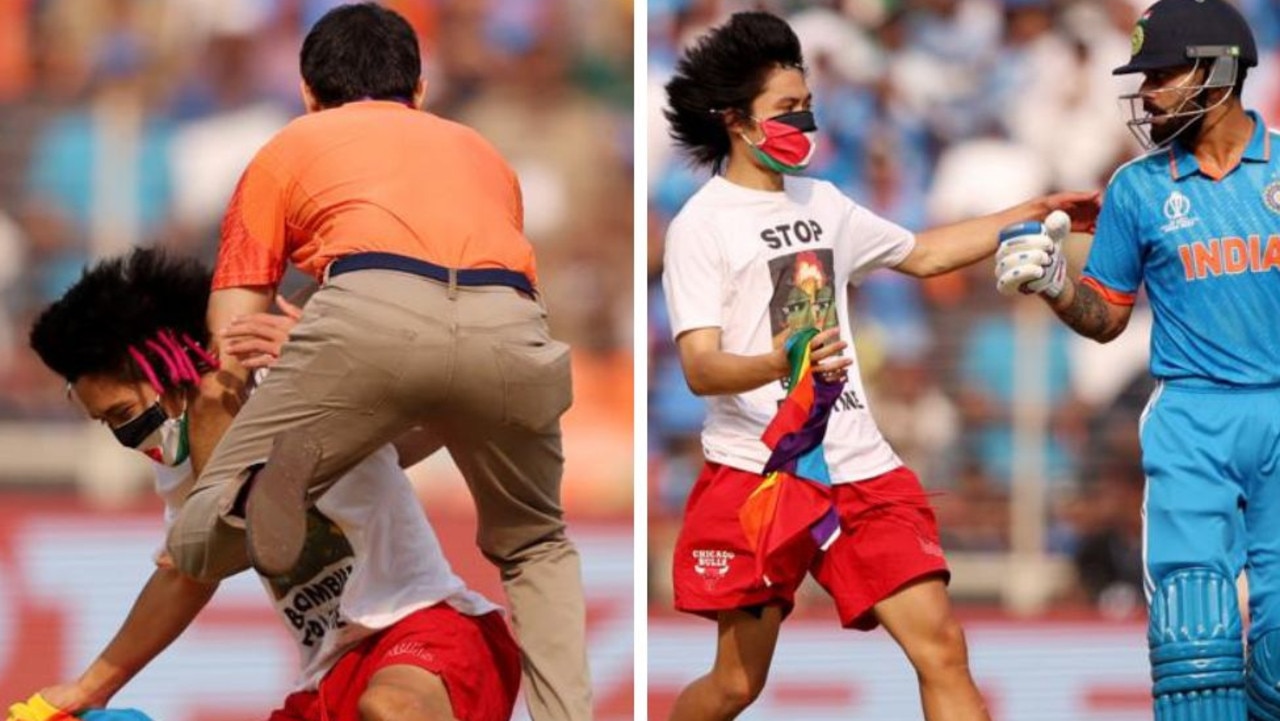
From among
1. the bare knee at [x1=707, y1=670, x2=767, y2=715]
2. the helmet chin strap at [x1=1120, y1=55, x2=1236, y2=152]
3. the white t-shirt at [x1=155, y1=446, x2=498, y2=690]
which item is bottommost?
the bare knee at [x1=707, y1=670, x2=767, y2=715]

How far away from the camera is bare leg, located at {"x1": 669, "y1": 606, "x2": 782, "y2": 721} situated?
19.5 ft

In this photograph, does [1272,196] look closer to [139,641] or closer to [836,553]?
[836,553]

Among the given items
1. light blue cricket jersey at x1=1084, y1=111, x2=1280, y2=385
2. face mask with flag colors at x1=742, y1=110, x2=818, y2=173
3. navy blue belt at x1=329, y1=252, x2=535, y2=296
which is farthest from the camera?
face mask with flag colors at x1=742, y1=110, x2=818, y2=173

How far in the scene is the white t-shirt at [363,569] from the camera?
519cm

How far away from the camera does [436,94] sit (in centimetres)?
1002

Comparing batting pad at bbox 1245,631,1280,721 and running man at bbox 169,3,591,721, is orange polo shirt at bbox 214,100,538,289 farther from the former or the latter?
batting pad at bbox 1245,631,1280,721

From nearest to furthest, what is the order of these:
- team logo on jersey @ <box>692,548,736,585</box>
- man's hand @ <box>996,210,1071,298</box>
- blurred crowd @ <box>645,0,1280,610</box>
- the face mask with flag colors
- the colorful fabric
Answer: man's hand @ <box>996,210,1071,298</box>, the colorful fabric, team logo on jersey @ <box>692,548,736,585</box>, the face mask with flag colors, blurred crowd @ <box>645,0,1280,610</box>

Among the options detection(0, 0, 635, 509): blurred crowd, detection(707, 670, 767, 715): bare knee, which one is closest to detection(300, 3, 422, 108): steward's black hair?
detection(707, 670, 767, 715): bare knee

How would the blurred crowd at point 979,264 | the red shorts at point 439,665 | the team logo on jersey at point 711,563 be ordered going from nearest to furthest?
the red shorts at point 439,665 < the team logo on jersey at point 711,563 < the blurred crowd at point 979,264

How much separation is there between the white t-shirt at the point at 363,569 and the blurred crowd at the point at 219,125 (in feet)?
13.1

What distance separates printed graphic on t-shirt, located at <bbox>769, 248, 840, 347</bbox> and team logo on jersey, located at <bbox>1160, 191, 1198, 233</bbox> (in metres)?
0.89

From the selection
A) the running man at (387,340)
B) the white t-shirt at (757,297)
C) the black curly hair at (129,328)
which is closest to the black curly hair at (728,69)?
the white t-shirt at (757,297)

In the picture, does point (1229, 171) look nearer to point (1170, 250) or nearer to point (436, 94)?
point (1170, 250)

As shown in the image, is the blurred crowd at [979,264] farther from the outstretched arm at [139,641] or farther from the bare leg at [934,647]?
the outstretched arm at [139,641]
